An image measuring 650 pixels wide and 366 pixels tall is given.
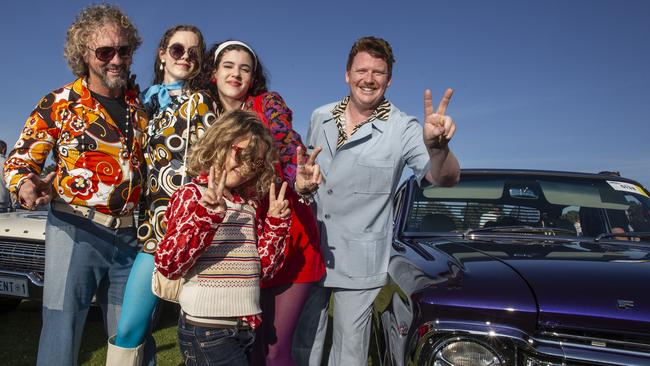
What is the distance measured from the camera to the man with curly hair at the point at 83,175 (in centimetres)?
214

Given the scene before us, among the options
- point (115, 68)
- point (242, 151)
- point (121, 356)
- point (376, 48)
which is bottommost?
point (121, 356)

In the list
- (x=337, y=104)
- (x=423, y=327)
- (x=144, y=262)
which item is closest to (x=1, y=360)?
(x=144, y=262)

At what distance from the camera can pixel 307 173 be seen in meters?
2.07

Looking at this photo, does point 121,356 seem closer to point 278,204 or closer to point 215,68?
point 278,204

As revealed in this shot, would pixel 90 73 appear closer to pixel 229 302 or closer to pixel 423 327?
pixel 229 302

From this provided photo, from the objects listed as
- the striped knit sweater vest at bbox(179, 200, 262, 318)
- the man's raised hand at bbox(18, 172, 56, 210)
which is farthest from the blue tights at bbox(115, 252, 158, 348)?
the man's raised hand at bbox(18, 172, 56, 210)

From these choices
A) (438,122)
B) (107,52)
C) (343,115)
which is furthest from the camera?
(343,115)

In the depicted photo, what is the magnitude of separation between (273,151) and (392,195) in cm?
81

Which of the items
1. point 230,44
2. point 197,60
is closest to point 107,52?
point 197,60

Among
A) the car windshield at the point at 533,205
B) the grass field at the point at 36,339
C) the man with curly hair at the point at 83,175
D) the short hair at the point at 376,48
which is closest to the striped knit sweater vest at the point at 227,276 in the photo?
the man with curly hair at the point at 83,175

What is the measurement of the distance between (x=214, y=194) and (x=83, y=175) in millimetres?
808

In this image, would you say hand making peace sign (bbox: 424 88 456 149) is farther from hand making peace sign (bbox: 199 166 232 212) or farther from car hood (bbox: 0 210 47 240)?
car hood (bbox: 0 210 47 240)

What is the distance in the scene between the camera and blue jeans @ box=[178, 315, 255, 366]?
1.81m

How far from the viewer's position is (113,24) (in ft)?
7.61
